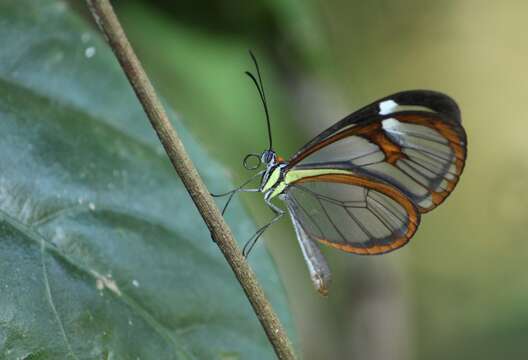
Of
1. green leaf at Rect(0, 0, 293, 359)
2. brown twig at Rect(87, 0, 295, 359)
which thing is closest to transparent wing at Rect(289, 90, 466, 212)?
green leaf at Rect(0, 0, 293, 359)

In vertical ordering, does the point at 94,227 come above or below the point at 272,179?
below

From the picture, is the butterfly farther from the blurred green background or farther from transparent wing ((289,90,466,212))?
the blurred green background

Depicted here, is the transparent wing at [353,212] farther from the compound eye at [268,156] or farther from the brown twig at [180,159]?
the brown twig at [180,159]

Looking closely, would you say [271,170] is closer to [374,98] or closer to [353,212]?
[353,212]

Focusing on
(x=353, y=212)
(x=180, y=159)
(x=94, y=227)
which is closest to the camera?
(x=180, y=159)

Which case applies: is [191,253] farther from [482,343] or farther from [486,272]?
[486,272]

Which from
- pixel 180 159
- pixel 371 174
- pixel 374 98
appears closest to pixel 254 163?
pixel 371 174

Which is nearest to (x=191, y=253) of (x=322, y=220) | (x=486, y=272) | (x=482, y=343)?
(x=322, y=220)
